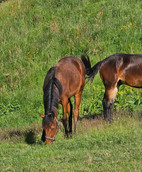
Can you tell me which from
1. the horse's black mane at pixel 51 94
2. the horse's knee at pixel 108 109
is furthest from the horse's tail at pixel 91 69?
the horse's black mane at pixel 51 94

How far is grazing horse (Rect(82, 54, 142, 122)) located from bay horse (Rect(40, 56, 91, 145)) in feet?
2.25

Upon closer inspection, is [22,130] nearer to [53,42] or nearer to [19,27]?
[53,42]

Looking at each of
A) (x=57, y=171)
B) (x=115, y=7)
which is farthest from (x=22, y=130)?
(x=115, y=7)

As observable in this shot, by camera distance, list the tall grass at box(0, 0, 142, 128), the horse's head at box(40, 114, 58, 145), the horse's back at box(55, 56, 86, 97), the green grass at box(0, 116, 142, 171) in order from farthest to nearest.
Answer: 1. the tall grass at box(0, 0, 142, 128)
2. the horse's back at box(55, 56, 86, 97)
3. the horse's head at box(40, 114, 58, 145)
4. the green grass at box(0, 116, 142, 171)

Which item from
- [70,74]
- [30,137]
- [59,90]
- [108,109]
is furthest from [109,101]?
[30,137]

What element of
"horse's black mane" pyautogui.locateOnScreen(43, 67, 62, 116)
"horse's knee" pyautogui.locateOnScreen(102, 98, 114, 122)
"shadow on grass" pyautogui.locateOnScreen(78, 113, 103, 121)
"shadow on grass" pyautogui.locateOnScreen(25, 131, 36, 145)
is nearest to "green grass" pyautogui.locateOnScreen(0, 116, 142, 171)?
"shadow on grass" pyautogui.locateOnScreen(25, 131, 36, 145)

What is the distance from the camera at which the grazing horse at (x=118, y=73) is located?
32.6 feet

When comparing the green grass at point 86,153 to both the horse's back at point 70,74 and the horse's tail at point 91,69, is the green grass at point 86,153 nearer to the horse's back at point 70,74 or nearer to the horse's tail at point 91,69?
the horse's back at point 70,74

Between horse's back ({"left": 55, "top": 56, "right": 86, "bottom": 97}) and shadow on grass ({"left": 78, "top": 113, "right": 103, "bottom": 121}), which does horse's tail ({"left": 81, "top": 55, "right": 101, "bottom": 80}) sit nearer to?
horse's back ({"left": 55, "top": 56, "right": 86, "bottom": 97})

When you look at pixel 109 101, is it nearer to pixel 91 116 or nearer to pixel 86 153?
pixel 91 116

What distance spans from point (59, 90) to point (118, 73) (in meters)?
2.23

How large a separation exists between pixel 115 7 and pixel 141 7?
117 cm

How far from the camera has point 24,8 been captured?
58.7 feet

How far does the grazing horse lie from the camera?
9.93m
